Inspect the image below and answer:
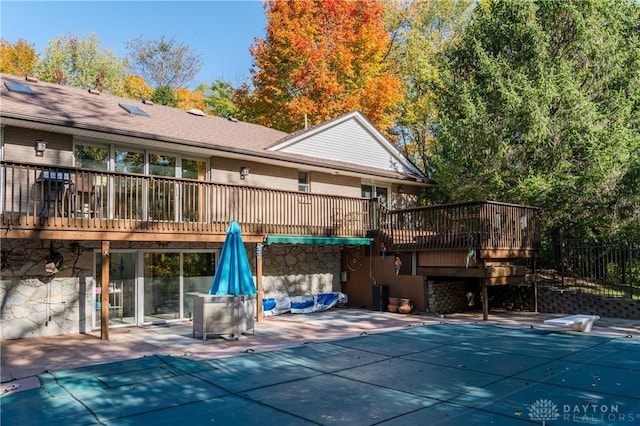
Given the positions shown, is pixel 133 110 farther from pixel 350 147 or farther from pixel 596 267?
pixel 596 267

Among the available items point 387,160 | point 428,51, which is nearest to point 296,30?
point 428,51

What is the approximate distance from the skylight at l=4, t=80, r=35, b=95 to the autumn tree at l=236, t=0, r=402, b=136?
45.3 feet

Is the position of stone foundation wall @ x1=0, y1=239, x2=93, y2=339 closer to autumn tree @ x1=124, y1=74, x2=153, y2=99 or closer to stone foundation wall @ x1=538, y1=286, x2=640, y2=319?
stone foundation wall @ x1=538, y1=286, x2=640, y2=319

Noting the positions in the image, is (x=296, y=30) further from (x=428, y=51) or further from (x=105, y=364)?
(x=105, y=364)

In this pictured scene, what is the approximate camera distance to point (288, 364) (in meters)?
7.84

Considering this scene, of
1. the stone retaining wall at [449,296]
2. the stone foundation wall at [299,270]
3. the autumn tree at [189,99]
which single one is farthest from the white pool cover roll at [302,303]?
the autumn tree at [189,99]

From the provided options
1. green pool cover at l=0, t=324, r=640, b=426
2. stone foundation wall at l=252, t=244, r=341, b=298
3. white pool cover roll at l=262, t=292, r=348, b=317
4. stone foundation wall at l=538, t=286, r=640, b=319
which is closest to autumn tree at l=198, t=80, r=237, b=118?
stone foundation wall at l=252, t=244, r=341, b=298

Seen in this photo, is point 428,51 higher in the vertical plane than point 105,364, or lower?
higher

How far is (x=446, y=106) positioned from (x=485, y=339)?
11114mm

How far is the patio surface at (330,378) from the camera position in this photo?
5305 millimetres

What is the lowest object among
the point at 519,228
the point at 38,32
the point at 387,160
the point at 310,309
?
the point at 310,309

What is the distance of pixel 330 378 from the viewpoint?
6930 millimetres

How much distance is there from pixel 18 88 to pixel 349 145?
1063cm

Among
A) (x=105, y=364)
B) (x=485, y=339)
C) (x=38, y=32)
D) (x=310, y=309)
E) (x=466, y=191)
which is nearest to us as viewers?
(x=105, y=364)
